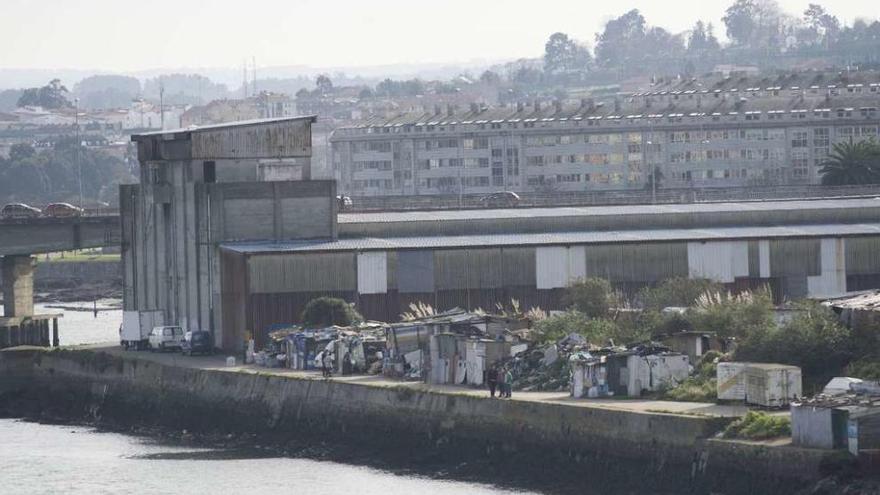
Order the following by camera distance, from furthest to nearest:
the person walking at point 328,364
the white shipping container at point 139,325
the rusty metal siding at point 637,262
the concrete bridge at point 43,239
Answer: the concrete bridge at point 43,239
the white shipping container at point 139,325
the rusty metal siding at point 637,262
the person walking at point 328,364

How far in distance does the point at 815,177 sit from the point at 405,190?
1546 inches

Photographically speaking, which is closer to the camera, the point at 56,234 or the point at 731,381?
the point at 731,381

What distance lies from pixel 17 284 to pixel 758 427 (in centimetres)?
5579

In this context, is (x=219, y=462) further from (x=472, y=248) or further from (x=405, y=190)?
(x=405, y=190)

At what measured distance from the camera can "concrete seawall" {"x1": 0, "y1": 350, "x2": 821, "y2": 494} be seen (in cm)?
4575

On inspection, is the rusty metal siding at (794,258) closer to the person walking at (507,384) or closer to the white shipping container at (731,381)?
the person walking at (507,384)

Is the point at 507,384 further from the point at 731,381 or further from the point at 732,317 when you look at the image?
the point at 732,317

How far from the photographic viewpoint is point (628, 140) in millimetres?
170500

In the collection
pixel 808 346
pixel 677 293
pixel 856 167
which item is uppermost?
pixel 856 167

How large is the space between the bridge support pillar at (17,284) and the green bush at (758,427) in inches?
2141

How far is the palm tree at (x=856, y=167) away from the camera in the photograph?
119562mm

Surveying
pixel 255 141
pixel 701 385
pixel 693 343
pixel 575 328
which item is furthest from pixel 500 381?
pixel 255 141

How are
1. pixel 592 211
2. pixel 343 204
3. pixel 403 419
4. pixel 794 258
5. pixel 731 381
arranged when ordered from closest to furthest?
pixel 731 381 → pixel 403 419 → pixel 794 258 → pixel 592 211 → pixel 343 204

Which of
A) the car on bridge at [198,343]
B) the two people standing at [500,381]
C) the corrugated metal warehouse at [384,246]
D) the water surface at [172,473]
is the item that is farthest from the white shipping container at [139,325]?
the two people standing at [500,381]
